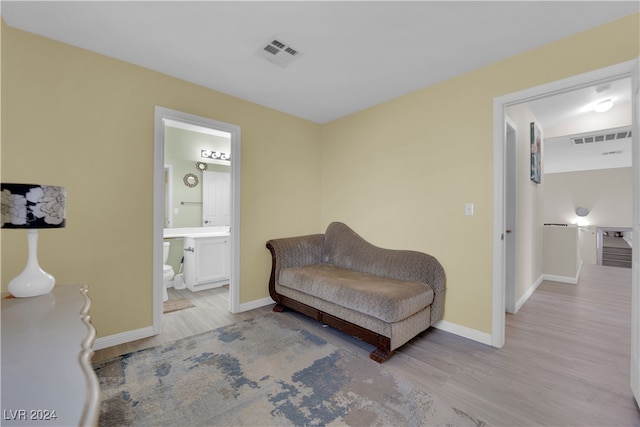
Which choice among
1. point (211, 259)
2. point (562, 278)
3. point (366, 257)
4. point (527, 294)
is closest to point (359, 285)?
point (366, 257)

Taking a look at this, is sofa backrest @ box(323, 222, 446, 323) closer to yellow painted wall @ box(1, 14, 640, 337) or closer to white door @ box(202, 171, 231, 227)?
yellow painted wall @ box(1, 14, 640, 337)

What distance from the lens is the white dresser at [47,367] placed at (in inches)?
24.3

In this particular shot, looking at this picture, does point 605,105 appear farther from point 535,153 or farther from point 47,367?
point 47,367

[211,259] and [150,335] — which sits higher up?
[211,259]

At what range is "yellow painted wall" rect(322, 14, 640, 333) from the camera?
1963 mm

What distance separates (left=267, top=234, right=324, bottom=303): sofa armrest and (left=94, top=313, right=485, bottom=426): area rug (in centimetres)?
91

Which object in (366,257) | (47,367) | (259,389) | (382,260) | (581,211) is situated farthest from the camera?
(581,211)

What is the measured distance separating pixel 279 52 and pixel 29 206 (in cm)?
195

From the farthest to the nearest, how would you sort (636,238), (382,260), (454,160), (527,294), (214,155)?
(214,155) → (527,294) → (382,260) → (454,160) → (636,238)

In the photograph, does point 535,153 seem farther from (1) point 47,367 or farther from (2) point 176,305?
(2) point 176,305

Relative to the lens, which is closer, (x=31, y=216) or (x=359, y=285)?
(x=31, y=216)

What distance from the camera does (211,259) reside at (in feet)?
12.9

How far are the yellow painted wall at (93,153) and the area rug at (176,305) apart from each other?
2.20 feet

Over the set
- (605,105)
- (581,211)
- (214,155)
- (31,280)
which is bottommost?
(31,280)
